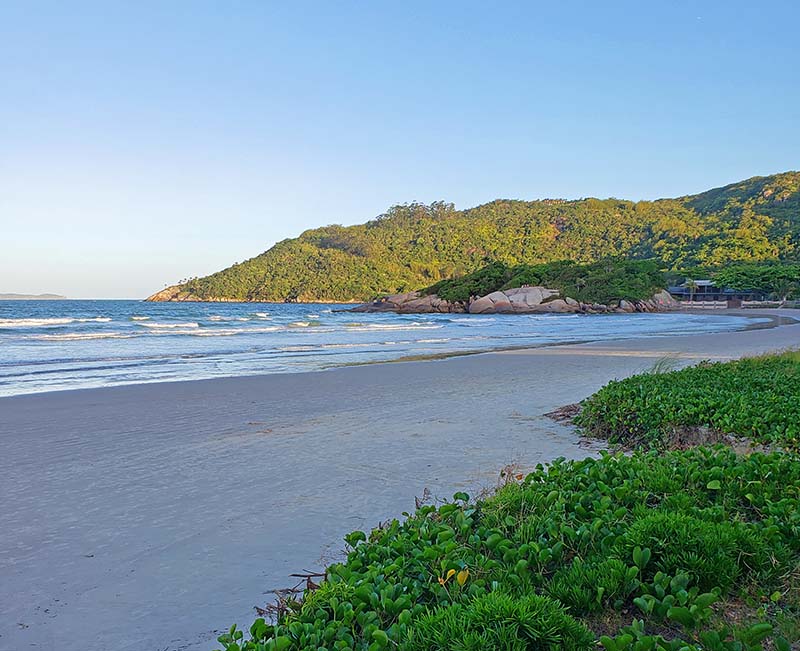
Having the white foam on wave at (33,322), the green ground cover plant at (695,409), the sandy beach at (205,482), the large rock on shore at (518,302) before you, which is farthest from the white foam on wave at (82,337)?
the large rock on shore at (518,302)

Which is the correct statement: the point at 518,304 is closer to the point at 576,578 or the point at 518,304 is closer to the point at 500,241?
the point at 500,241

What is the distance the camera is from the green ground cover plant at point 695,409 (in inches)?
244

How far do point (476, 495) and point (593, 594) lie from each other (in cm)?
230

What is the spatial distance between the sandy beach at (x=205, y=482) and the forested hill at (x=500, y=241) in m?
115

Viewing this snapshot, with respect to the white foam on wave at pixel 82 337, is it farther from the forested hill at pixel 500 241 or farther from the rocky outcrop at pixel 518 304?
the forested hill at pixel 500 241

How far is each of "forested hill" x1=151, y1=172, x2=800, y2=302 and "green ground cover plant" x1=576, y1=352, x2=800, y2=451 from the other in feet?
376

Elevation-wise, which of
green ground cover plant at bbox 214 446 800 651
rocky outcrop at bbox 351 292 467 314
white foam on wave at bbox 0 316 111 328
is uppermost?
rocky outcrop at bbox 351 292 467 314

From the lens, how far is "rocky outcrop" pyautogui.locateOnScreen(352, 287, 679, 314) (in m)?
81.8

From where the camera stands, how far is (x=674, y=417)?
6758 millimetres

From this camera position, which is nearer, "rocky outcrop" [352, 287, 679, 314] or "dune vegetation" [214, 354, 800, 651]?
"dune vegetation" [214, 354, 800, 651]

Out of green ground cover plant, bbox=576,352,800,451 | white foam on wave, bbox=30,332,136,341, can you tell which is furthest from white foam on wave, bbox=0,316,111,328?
green ground cover plant, bbox=576,352,800,451

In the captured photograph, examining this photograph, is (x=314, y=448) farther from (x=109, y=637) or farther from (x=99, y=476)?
(x=109, y=637)

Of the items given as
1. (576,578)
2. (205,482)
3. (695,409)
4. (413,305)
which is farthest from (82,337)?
(413,305)

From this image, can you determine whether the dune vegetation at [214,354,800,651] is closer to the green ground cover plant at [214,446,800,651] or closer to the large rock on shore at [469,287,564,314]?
the green ground cover plant at [214,446,800,651]
